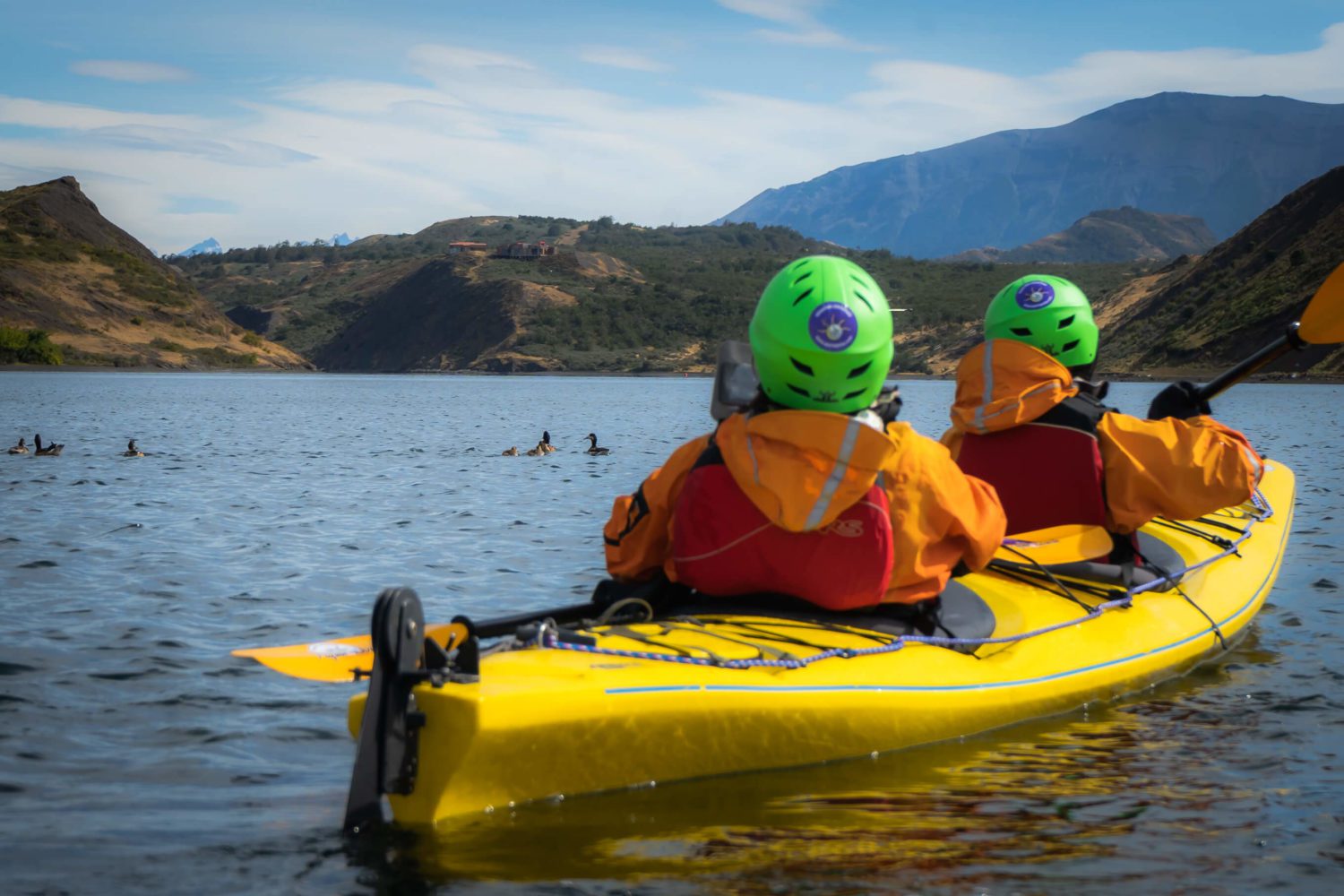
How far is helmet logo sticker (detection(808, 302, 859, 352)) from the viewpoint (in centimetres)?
552

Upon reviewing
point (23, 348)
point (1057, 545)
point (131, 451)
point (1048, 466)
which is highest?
point (23, 348)

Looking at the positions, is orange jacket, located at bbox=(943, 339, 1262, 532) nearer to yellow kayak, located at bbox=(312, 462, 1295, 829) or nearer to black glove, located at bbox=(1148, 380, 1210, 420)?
black glove, located at bbox=(1148, 380, 1210, 420)

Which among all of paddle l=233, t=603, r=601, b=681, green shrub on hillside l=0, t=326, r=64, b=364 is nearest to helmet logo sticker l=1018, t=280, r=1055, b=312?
paddle l=233, t=603, r=601, b=681

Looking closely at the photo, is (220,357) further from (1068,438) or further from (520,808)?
(520,808)

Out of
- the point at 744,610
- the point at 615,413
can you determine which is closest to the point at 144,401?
the point at 615,413

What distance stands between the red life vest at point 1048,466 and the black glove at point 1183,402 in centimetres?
63

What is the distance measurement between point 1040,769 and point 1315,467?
20.0 m

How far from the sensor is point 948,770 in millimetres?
6145

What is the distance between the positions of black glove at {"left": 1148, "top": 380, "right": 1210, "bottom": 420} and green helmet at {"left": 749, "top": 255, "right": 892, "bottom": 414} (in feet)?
11.0

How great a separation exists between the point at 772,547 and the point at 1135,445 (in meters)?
2.88

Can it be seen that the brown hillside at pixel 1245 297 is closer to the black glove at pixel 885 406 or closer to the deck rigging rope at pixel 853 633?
the deck rigging rope at pixel 853 633

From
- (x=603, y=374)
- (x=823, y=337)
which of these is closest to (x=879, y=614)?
(x=823, y=337)

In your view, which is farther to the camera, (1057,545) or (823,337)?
(1057,545)

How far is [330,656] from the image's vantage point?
18.1 feet
